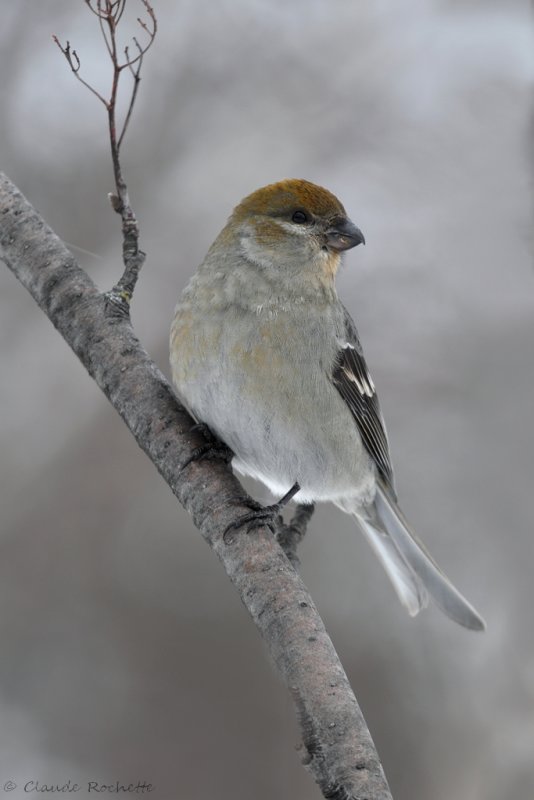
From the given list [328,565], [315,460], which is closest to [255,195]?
[315,460]

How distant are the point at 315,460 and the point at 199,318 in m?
0.59

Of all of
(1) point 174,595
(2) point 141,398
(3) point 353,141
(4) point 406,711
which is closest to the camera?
(2) point 141,398

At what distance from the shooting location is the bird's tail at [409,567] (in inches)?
111

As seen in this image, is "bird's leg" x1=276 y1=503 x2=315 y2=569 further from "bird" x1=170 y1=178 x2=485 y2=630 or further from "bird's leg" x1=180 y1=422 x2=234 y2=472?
"bird's leg" x1=180 y1=422 x2=234 y2=472

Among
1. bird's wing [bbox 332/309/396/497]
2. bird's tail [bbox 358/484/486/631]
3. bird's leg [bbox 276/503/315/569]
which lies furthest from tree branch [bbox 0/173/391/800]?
bird's tail [bbox 358/484/486/631]

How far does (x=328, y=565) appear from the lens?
11.7ft

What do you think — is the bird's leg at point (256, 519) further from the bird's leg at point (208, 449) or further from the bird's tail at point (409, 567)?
the bird's tail at point (409, 567)

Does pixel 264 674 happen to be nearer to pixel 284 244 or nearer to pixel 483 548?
pixel 483 548

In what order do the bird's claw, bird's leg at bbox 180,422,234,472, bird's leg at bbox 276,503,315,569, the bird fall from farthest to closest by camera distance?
1. the bird
2. bird's leg at bbox 276,503,315,569
3. bird's leg at bbox 180,422,234,472
4. the bird's claw

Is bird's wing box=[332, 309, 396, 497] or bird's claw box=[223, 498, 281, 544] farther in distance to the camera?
bird's wing box=[332, 309, 396, 497]

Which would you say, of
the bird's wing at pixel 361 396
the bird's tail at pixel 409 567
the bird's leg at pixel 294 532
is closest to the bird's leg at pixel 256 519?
the bird's leg at pixel 294 532

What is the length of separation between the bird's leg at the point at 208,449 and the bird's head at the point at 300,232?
2.19 ft

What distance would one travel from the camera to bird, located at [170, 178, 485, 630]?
259 centimetres

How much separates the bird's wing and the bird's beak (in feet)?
0.80
